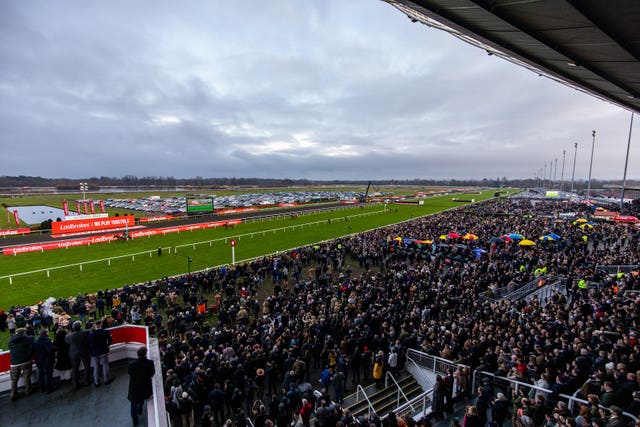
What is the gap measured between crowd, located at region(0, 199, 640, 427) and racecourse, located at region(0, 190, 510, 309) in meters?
5.87

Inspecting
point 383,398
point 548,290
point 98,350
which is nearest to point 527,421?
point 383,398

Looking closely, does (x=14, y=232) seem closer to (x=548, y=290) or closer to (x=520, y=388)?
(x=520, y=388)

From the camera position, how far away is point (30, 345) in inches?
231

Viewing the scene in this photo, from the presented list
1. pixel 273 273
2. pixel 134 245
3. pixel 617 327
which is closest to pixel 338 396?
pixel 617 327

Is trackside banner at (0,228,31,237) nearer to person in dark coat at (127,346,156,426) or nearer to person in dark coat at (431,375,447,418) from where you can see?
person in dark coat at (127,346,156,426)

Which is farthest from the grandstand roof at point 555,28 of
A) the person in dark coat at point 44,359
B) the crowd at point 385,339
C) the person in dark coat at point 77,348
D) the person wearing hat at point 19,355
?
the person wearing hat at point 19,355

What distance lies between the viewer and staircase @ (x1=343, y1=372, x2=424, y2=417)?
8.44m

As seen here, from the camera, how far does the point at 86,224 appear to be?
3500cm

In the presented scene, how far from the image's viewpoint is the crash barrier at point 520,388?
6.35 metres

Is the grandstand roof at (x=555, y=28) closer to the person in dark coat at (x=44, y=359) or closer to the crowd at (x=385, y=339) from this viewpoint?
the crowd at (x=385, y=339)

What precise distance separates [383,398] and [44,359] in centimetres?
775

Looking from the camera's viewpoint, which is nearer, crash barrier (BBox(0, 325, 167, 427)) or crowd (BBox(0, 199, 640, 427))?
crash barrier (BBox(0, 325, 167, 427))

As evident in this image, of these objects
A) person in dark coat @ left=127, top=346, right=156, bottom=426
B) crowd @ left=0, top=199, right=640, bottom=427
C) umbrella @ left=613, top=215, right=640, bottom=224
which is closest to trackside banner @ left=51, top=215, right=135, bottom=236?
crowd @ left=0, top=199, right=640, bottom=427

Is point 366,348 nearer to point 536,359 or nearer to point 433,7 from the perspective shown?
point 536,359
